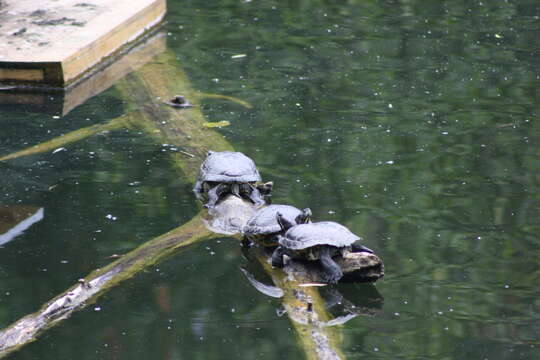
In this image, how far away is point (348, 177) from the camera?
552 centimetres

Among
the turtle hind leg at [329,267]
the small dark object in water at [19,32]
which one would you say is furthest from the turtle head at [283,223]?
the small dark object in water at [19,32]

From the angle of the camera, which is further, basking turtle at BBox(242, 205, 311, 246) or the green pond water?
basking turtle at BBox(242, 205, 311, 246)

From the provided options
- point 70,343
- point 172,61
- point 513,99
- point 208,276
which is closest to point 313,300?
point 208,276

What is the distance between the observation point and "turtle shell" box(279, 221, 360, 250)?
411 cm

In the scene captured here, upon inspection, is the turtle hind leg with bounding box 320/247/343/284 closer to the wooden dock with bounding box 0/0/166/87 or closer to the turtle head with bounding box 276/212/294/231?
the turtle head with bounding box 276/212/294/231

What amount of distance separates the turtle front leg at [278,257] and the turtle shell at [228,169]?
0.83 metres

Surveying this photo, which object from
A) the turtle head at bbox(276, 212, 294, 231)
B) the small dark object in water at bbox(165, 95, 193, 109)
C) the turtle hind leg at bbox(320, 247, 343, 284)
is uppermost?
the turtle head at bbox(276, 212, 294, 231)

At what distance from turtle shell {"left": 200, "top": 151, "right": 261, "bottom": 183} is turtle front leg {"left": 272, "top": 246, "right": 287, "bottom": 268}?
2.73ft

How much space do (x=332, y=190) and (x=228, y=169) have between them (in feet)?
2.22

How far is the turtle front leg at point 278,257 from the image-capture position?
434cm

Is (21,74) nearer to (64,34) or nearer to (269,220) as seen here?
(64,34)

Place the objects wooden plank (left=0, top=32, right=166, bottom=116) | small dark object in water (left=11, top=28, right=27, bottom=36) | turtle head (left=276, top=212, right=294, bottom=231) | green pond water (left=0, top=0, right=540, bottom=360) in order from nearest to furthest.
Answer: green pond water (left=0, top=0, right=540, bottom=360), turtle head (left=276, top=212, right=294, bottom=231), wooden plank (left=0, top=32, right=166, bottom=116), small dark object in water (left=11, top=28, right=27, bottom=36)

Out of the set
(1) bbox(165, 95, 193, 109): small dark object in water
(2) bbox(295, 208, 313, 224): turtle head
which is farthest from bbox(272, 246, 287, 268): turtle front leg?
(1) bbox(165, 95, 193, 109): small dark object in water

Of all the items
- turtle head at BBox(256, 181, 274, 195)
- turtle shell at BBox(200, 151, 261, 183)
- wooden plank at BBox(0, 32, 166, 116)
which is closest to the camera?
turtle shell at BBox(200, 151, 261, 183)
